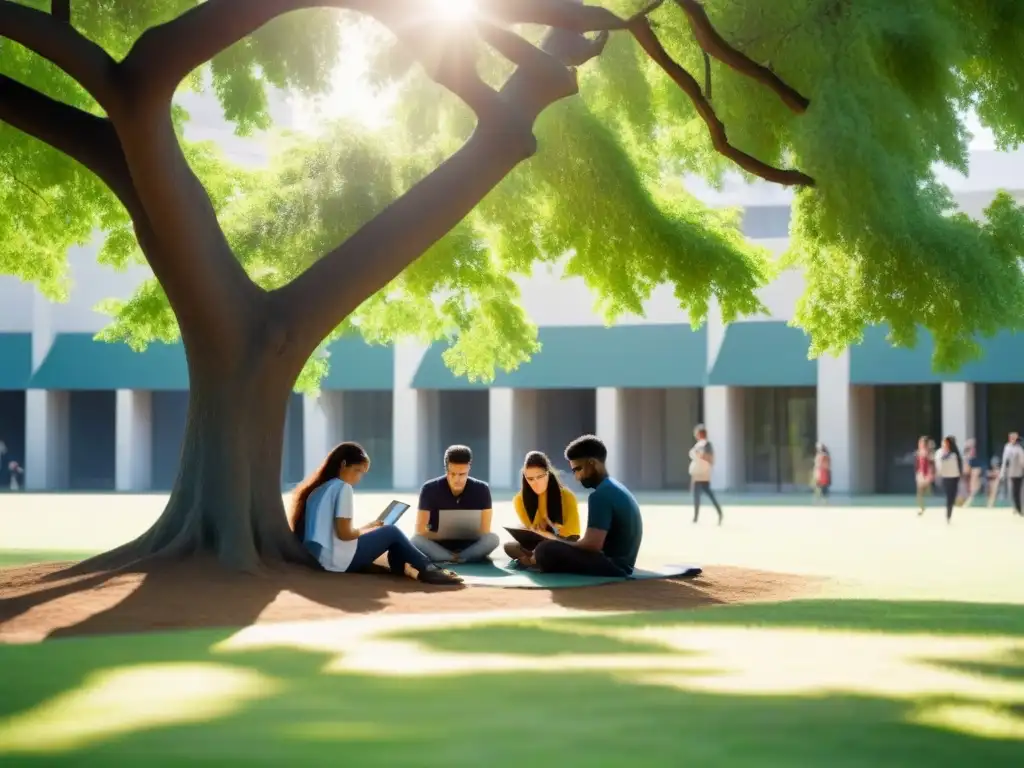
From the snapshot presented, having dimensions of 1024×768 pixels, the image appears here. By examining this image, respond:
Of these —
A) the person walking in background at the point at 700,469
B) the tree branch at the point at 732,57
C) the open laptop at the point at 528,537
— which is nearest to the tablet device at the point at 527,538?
the open laptop at the point at 528,537

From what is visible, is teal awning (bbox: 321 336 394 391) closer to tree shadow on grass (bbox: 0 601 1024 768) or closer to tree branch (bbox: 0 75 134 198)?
tree branch (bbox: 0 75 134 198)

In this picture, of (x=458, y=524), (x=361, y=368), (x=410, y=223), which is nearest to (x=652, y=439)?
(x=361, y=368)

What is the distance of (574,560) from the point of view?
14047 mm

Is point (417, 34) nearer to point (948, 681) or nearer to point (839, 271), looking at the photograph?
point (839, 271)

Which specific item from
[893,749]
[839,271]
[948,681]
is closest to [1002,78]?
[839,271]

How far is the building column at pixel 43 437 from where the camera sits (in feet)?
173

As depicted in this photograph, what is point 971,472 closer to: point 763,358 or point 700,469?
point 763,358

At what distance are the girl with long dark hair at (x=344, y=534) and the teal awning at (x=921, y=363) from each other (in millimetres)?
30285

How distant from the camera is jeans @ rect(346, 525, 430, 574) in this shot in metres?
13.8

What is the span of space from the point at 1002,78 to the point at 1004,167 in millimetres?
46323

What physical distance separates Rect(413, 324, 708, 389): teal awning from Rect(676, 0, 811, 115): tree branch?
32005 mm

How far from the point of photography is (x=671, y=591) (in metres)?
13.6

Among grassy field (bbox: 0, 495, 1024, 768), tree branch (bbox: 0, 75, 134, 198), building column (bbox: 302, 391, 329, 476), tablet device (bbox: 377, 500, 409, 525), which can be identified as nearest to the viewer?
grassy field (bbox: 0, 495, 1024, 768)

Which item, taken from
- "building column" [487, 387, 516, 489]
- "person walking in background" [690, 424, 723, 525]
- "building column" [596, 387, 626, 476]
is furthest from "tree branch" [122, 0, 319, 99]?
"building column" [487, 387, 516, 489]
